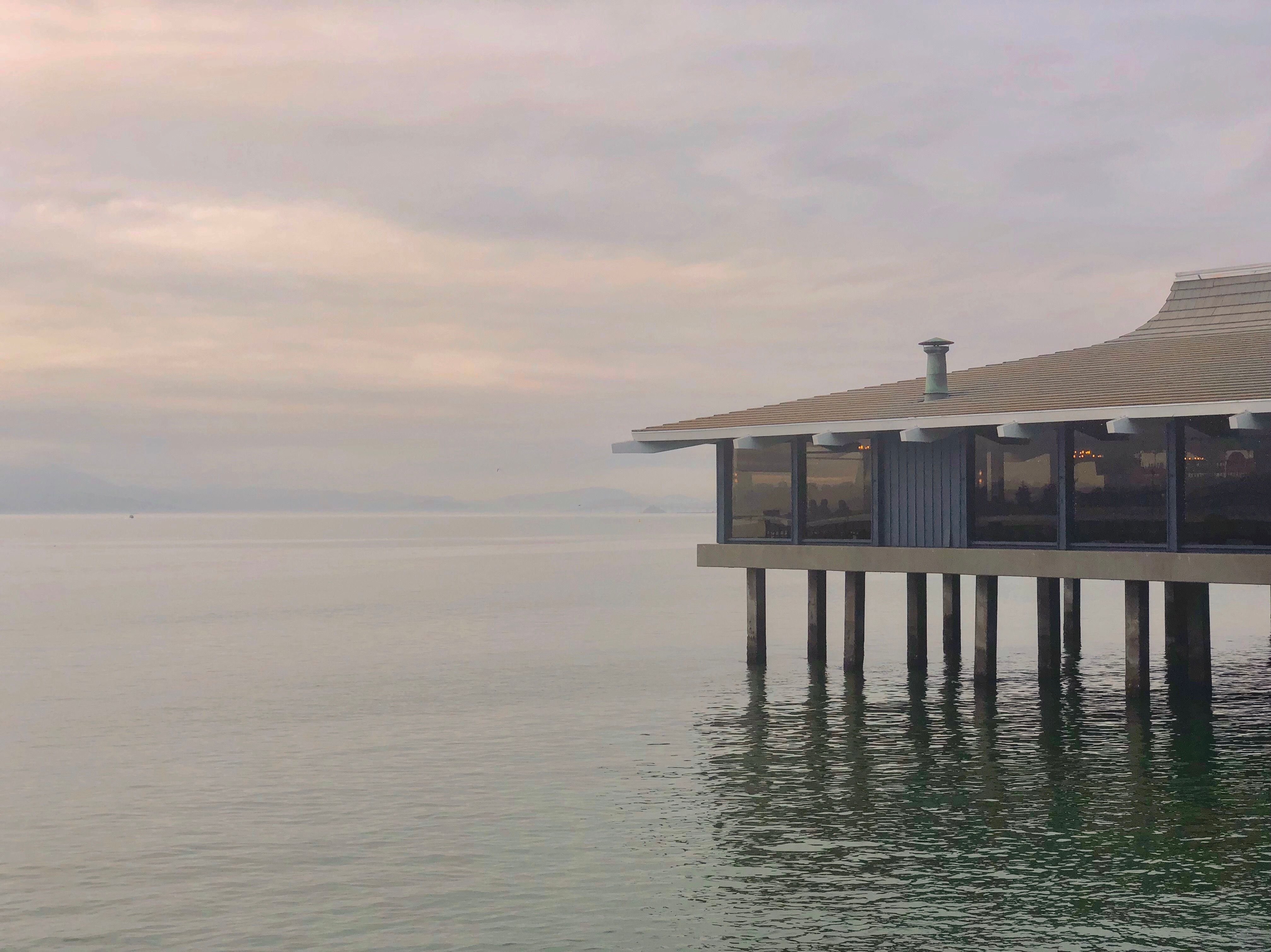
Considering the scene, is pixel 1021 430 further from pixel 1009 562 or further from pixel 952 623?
pixel 952 623

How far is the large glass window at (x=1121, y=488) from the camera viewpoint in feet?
87.7

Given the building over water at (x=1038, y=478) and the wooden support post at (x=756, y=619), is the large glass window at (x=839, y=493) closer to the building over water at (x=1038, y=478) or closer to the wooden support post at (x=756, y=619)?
the building over water at (x=1038, y=478)

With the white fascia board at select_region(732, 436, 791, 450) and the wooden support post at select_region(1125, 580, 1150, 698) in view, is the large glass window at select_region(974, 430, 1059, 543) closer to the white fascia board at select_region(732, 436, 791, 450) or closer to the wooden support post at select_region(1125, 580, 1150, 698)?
the wooden support post at select_region(1125, 580, 1150, 698)

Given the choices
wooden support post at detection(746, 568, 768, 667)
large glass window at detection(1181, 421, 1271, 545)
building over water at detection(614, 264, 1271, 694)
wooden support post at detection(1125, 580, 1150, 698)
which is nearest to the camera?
large glass window at detection(1181, 421, 1271, 545)

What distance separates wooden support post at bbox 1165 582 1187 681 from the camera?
33406 millimetres

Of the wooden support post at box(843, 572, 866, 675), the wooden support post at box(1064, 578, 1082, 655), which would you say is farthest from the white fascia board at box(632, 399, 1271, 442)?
the wooden support post at box(1064, 578, 1082, 655)

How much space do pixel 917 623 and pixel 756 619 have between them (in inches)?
176

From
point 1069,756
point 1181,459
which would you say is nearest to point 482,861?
point 1069,756

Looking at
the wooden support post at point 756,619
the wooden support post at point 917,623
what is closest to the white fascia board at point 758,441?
the wooden support post at point 756,619

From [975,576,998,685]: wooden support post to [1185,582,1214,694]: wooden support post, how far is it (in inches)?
170

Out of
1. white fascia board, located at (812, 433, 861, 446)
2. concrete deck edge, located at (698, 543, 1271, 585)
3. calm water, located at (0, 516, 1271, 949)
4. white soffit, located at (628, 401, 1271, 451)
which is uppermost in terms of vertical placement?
white soffit, located at (628, 401, 1271, 451)

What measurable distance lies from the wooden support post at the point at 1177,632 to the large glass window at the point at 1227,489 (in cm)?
695

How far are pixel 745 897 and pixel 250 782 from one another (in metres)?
11.3

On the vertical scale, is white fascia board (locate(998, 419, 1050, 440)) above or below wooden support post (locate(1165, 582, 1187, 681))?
above
